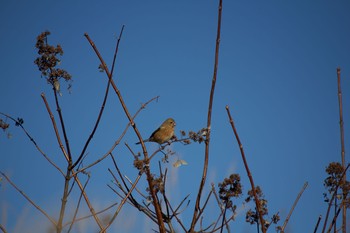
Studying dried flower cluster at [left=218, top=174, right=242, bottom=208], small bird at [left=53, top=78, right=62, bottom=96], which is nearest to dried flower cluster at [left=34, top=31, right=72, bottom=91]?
small bird at [left=53, top=78, right=62, bottom=96]

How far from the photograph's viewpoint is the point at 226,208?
231 cm

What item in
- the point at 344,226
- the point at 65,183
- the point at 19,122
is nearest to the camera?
the point at 65,183

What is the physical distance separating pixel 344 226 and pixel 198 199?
41.1 inches

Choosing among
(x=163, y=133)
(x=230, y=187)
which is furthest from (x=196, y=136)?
(x=163, y=133)

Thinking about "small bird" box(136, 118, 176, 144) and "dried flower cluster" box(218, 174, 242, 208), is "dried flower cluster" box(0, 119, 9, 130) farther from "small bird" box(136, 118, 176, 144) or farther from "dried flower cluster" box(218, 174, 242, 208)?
"small bird" box(136, 118, 176, 144)

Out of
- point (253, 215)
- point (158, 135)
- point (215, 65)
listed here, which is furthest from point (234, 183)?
point (158, 135)

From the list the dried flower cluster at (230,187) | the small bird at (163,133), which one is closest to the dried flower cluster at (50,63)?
the dried flower cluster at (230,187)

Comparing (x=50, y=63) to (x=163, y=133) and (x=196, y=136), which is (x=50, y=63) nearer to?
(x=196, y=136)

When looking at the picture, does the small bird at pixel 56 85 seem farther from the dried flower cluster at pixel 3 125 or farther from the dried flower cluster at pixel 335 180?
the dried flower cluster at pixel 335 180

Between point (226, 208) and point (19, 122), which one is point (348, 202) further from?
point (19, 122)

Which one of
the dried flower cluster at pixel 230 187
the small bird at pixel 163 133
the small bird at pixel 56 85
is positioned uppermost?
the small bird at pixel 163 133

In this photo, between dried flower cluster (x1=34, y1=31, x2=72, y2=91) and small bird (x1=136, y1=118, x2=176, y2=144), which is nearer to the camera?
dried flower cluster (x1=34, y1=31, x2=72, y2=91)

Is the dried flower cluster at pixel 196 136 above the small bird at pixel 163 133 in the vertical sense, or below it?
below

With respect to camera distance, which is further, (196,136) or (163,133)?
(163,133)
